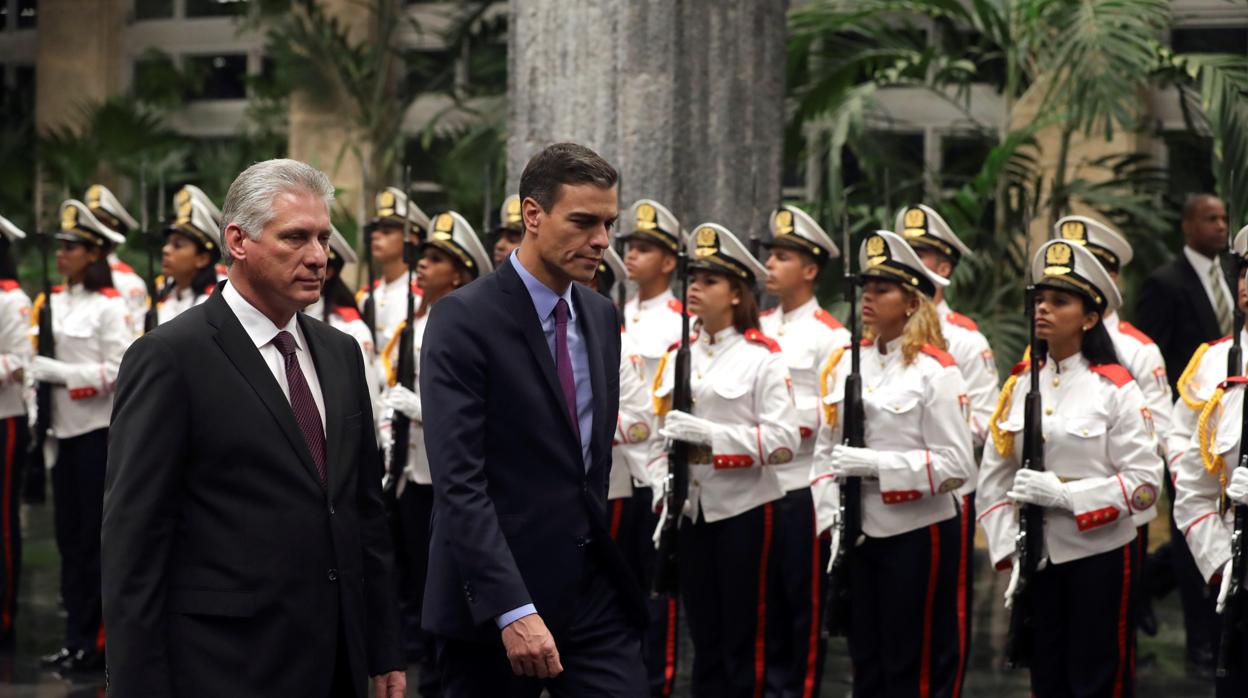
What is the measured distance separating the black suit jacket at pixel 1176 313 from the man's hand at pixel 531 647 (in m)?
5.39

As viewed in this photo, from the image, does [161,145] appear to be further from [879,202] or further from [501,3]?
[879,202]

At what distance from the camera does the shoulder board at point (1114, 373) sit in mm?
5617

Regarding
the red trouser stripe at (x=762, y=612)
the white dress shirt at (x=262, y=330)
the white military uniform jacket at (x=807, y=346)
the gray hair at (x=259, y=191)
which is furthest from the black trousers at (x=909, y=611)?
the gray hair at (x=259, y=191)

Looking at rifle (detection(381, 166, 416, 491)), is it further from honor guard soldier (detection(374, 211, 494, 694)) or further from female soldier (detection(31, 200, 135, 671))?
female soldier (detection(31, 200, 135, 671))

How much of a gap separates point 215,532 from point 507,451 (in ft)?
2.48

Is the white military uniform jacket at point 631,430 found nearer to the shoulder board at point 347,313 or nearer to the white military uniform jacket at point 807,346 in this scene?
the white military uniform jacket at point 807,346

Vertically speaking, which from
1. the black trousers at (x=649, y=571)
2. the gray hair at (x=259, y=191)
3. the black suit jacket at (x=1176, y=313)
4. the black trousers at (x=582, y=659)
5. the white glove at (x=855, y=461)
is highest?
the gray hair at (x=259, y=191)

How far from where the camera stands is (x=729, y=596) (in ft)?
21.0

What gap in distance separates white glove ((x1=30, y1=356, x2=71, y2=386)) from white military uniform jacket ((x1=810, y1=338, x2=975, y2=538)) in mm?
3558

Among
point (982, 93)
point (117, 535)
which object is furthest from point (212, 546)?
point (982, 93)

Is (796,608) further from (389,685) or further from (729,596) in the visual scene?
(389,685)

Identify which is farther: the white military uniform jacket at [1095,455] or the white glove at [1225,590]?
the white military uniform jacket at [1095,455]

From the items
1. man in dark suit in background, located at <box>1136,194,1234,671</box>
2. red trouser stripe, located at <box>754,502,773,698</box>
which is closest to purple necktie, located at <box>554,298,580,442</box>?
red trouser stripe, located at <box>754,502,773,698</box>

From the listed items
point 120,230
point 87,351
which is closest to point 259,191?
point 87,351
